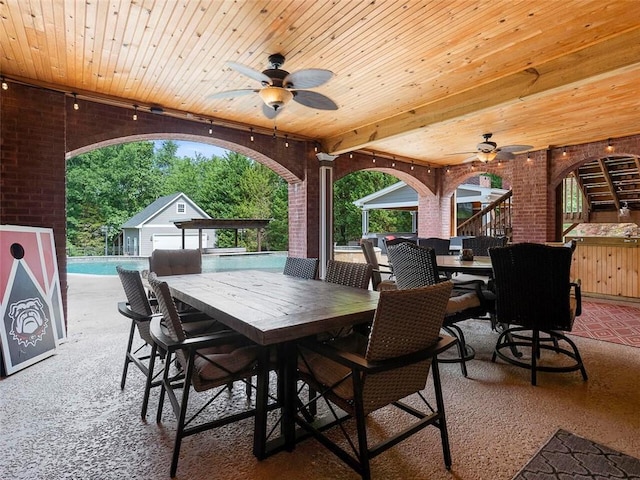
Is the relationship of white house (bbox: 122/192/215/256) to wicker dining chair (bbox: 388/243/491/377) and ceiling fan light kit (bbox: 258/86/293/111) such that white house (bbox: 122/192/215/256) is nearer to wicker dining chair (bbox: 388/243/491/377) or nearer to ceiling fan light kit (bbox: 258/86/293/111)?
ceiling fan light kit (bbox: 258/86/293/111)

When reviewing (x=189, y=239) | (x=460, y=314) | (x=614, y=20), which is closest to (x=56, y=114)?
(x=460, y=314)

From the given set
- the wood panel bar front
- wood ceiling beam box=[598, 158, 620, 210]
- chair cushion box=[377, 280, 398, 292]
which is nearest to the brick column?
the wood panel bar front

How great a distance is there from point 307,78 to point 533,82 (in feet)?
7.35

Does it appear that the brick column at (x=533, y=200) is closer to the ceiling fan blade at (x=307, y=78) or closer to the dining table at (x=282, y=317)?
the ceiling fan blade at (x=307, y=78)

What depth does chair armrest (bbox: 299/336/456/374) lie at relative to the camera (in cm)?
156

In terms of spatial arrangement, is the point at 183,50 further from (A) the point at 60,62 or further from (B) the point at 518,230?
(B) the point at 518,230

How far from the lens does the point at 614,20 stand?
2766 millimetres

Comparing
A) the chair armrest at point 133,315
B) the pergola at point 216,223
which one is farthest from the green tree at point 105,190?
the chair armrest at point 133,315

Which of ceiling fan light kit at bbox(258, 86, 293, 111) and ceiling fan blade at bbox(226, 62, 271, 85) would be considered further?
ceiling fan light kit at bbox(258, 86, 293, 111)

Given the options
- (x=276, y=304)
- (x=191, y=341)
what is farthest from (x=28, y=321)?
(x=276, y=304)

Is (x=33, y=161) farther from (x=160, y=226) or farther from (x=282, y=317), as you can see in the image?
(x=160, y=226)

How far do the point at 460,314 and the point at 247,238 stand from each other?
17070mm

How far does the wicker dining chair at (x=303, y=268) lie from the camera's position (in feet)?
11.3

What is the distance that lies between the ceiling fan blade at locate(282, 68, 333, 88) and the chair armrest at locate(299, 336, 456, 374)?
6.81 ft
